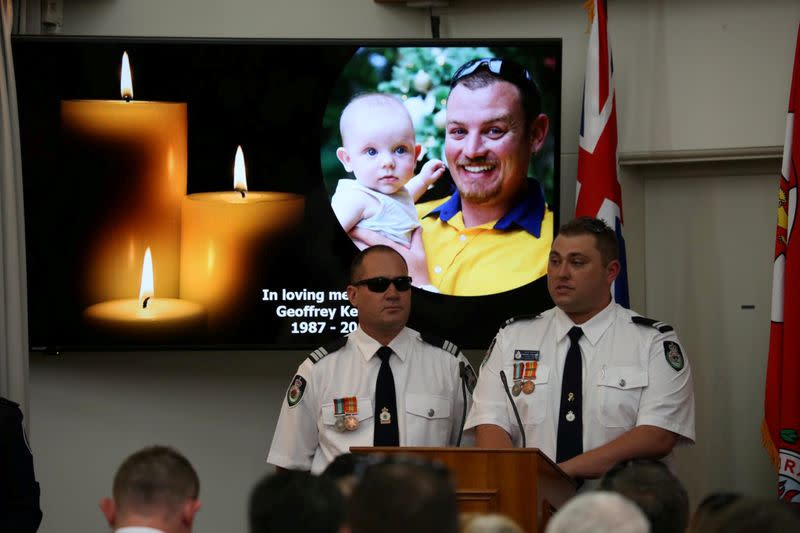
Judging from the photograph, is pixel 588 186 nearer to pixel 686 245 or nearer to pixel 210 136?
pixel 686 245

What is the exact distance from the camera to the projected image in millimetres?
5328

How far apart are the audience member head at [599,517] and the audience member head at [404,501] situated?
0.18m

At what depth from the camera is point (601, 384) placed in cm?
413

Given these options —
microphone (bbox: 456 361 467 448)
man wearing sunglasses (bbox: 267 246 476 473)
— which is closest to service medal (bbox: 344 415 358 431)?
man wearing sunglasses (bbox: 267 246 476 473)

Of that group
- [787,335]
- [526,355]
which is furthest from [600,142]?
[526,355]

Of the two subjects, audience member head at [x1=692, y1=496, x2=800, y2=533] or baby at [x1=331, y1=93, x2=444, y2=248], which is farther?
baby at [x1=331, y1=93, x2=444, y2=248]

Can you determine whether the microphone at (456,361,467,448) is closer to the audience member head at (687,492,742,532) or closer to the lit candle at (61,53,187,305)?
the lit candle at (61,53,187,305)

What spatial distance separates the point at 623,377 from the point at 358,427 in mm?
940

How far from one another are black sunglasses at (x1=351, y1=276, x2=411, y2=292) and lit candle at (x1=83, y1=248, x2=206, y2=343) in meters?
1.15

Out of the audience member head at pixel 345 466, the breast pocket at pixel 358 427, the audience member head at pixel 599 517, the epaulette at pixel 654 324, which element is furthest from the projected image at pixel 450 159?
the audience member head at pixel 599 517

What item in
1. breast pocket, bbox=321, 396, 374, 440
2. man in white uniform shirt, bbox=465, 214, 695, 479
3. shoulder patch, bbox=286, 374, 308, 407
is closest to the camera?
man in white uniform shirt, bbox=465, 214, 695, 479

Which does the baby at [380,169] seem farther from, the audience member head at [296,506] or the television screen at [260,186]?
the audience member head at [296,506]

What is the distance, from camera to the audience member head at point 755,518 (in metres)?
2.09

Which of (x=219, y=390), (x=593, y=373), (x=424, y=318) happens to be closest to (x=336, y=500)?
(x=593, y=373)
